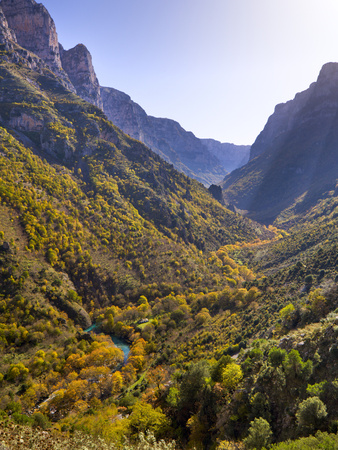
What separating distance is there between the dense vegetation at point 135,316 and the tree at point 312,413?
0.13 metres

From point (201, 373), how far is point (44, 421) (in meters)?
33.4

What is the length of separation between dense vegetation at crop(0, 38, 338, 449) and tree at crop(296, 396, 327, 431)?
0.42 feet

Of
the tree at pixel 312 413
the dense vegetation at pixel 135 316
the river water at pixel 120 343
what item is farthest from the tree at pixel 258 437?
the river water at pixel 120 343

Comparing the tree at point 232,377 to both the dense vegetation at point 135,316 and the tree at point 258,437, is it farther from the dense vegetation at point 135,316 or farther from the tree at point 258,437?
the tree at point 258,437

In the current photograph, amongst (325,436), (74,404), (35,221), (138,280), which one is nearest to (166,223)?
(138,280)

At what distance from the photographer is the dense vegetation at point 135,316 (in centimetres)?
2867

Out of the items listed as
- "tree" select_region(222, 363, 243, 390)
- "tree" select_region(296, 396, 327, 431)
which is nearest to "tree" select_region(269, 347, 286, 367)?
"tree" select_region(222, 363, 243, 390)

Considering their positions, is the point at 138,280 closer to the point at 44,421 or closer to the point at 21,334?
the point at 21,334

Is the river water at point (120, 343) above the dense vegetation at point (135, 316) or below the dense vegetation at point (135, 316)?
below

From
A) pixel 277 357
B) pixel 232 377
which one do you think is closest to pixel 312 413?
pixel 277 357

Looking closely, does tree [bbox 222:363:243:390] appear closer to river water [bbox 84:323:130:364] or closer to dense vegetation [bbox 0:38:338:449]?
dense vegetation [bbox 0:38:338:449]

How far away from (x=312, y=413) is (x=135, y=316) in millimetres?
88969

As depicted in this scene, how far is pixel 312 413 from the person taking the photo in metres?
21.4

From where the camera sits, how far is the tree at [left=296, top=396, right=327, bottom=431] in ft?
69.3
